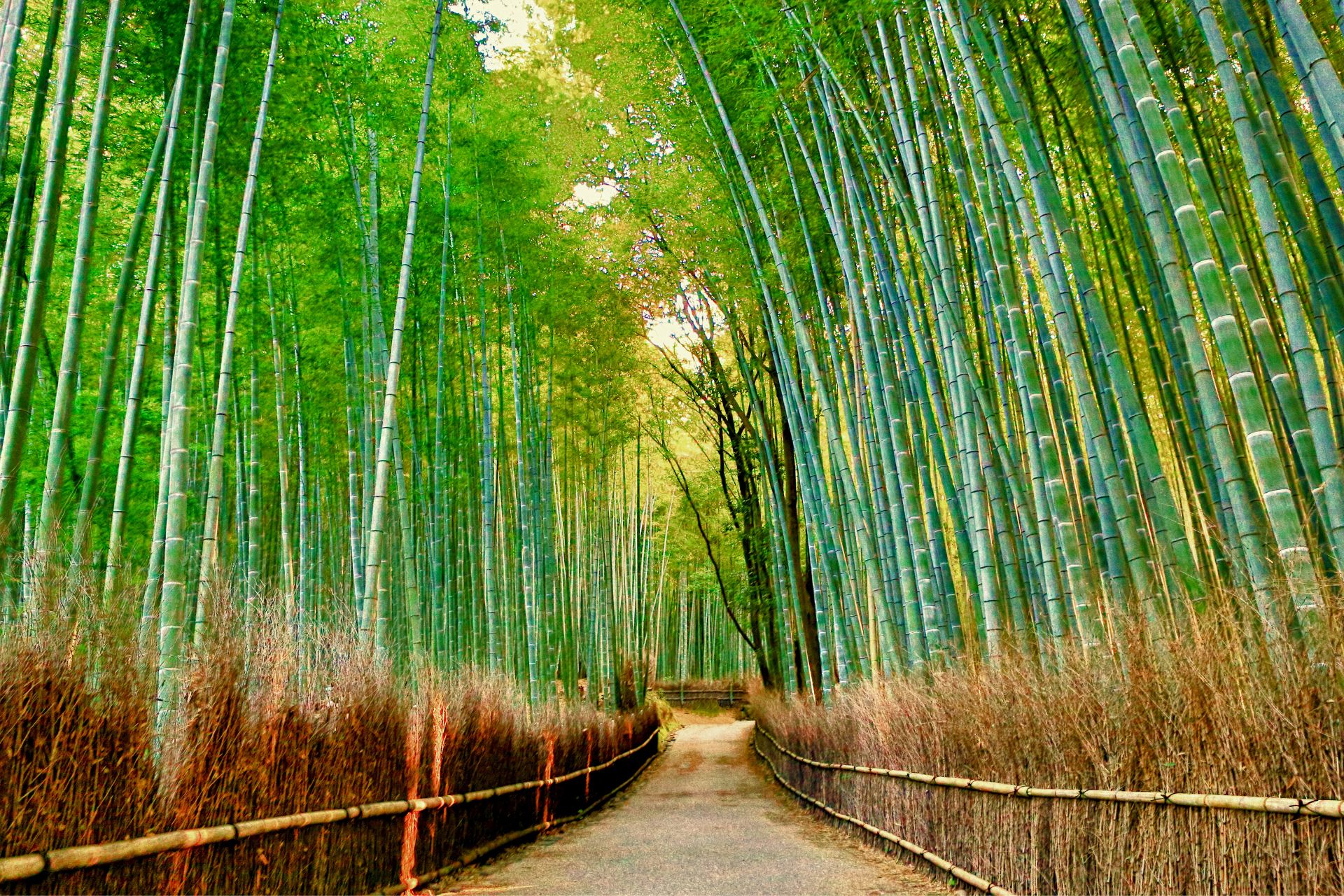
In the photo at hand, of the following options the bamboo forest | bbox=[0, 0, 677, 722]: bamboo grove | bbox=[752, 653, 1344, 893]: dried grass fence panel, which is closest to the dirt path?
the bamboo forest

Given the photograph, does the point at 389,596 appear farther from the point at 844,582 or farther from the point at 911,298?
the point at 911,298

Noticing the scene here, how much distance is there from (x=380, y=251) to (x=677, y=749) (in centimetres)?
893

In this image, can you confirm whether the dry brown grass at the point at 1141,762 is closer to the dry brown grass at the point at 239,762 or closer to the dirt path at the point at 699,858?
the dirt path at the point at 699,858

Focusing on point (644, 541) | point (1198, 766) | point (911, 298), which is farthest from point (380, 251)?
point (644, 541)

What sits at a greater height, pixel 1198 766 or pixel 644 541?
pixel 644 541

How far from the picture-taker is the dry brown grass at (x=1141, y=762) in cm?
171

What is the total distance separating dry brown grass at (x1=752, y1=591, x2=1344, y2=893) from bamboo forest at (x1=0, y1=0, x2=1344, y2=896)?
12 millimetres

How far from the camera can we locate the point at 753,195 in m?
4.73

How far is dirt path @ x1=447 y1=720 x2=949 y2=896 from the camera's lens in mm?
3590

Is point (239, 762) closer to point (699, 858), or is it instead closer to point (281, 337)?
point (699, 858)

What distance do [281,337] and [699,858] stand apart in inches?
161

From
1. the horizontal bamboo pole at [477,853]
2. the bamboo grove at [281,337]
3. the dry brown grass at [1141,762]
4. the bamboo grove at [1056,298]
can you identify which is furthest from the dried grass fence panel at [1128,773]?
the bamboo grove at [281,337]

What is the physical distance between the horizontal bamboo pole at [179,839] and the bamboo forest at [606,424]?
12mm

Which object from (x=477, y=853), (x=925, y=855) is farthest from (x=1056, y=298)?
(x=477, y=853)
